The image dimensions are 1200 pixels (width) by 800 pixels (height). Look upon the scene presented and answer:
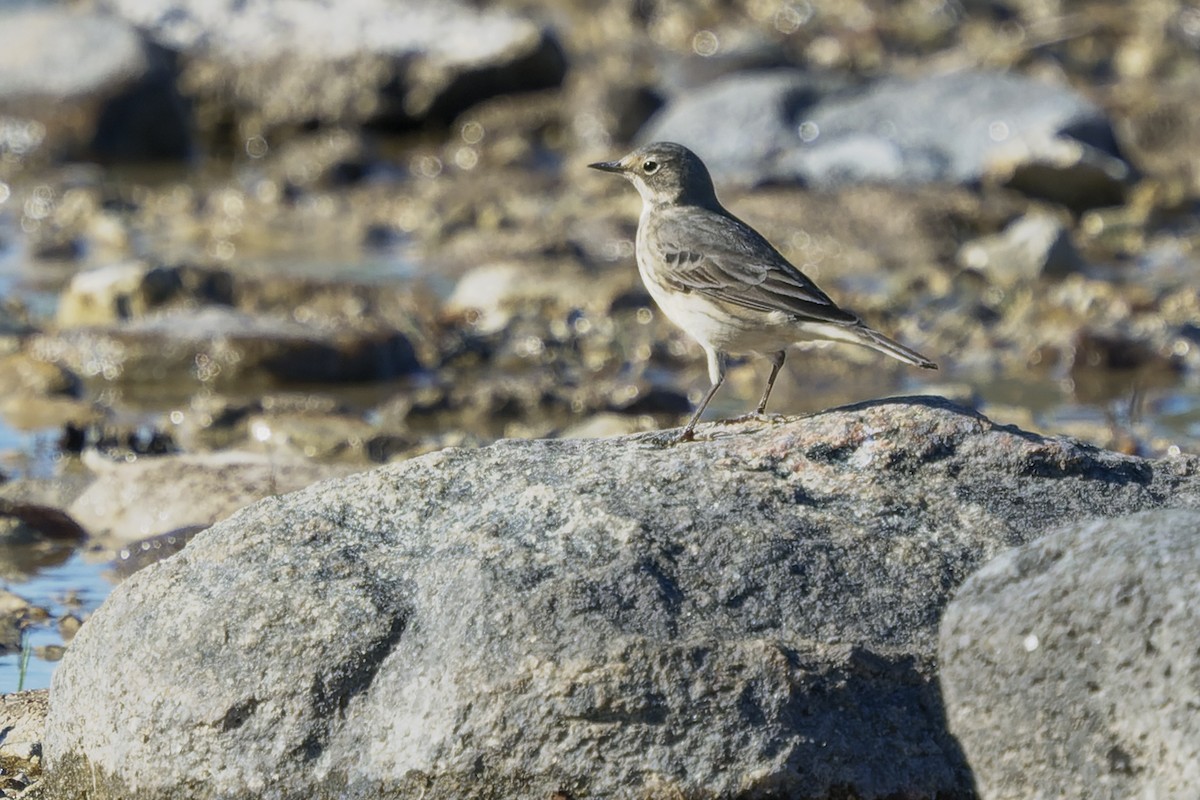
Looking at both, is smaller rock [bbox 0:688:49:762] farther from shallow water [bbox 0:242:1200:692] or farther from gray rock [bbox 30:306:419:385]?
gray rock [bbox 30:306:419:385]

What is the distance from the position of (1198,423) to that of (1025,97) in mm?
7875

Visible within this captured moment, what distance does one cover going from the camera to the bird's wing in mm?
6723

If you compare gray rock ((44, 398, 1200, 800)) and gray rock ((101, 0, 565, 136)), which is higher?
gray rock ((44, 398, 1200, 800))

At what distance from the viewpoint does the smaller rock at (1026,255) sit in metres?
14.9

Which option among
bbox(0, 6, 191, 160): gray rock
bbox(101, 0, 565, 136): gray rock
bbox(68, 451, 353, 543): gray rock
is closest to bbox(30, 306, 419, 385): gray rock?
bbox(68, 451, 353, 543): gray rock

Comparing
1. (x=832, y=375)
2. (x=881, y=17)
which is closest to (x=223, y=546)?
(x=832, y=375)

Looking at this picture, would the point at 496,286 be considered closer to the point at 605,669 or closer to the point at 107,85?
the point at 107,85

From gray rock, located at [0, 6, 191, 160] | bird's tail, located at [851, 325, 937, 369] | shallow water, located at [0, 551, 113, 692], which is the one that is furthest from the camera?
gray rock, located at [0, 6, 191, 160]

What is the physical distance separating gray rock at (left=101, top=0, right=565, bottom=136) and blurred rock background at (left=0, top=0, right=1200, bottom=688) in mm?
39

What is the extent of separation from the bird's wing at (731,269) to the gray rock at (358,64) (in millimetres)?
14467

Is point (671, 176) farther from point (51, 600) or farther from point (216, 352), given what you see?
point (216, 352)

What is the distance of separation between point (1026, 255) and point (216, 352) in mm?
6836

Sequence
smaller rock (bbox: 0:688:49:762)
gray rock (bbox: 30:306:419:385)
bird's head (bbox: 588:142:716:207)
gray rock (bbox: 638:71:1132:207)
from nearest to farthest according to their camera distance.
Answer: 1. smaller rock (bbox: 0:688:49:762)
2. bird's head (bbox: 588:142:716:207)
3. gray rock (bbox: 30:306:419:385)
4. gray rock (bbox: 638:71:1132:207)

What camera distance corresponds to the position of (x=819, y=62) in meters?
23.8
